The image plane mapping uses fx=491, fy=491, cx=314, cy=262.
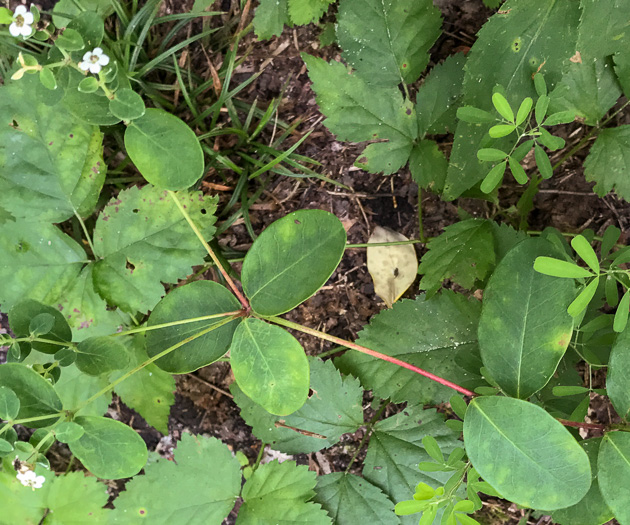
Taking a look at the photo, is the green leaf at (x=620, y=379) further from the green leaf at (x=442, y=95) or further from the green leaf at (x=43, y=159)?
the green leaf at (x=43, y=159)

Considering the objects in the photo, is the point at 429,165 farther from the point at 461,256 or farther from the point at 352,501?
the point at 352,501

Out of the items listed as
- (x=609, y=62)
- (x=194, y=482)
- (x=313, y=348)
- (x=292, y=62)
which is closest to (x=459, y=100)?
(x=609, y=62)

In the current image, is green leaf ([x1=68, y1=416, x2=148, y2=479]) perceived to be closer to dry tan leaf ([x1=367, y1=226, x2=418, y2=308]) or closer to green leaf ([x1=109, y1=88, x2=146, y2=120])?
green leaf ([x1=109, y1=88, x2=146, y2=120])

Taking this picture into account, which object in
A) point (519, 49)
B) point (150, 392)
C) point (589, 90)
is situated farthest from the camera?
point (150, 392)

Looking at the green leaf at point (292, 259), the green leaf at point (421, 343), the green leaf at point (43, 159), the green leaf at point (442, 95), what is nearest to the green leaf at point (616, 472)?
the green leaf at point (421, 343)

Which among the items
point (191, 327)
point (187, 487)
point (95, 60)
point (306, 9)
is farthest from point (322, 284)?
point (187, 487)
